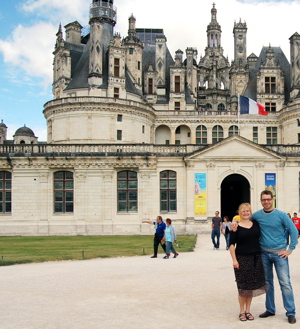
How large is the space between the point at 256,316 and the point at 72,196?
31.1m

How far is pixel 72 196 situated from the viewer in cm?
3972

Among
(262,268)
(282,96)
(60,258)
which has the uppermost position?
(282,96)

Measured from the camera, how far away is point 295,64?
56.8 metres

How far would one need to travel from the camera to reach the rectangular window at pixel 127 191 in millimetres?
39906

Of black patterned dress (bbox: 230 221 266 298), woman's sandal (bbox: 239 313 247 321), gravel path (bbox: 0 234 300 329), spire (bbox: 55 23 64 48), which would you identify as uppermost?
spire (bbox: 55 23 64 48)

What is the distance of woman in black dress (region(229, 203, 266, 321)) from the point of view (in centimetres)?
961

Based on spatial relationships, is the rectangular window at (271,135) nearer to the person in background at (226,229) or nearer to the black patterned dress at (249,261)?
the person in background at (226,229)

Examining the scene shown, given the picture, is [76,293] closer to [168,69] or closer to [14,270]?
[14,270]

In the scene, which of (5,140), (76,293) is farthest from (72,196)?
(5,140)

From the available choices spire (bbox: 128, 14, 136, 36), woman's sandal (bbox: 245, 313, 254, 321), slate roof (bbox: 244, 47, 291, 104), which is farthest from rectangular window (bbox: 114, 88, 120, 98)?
woman's sandal (bbox: 245, 313, 254, 321)

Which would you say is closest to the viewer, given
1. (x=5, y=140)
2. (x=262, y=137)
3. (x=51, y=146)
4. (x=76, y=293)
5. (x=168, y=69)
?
(x=76, y=293)

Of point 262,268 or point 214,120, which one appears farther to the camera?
point 214,120

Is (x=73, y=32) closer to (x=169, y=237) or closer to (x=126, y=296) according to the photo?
(x=169, y=237)

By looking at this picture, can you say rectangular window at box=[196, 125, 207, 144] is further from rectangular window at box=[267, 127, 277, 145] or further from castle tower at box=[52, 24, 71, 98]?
castle tower at box=[52, 24, 71, 98]
